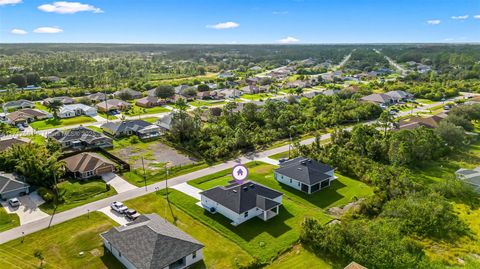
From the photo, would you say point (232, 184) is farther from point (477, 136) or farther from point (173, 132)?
point (477, 136)

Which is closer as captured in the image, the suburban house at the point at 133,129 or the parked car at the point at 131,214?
the parked car at the point at 131,214

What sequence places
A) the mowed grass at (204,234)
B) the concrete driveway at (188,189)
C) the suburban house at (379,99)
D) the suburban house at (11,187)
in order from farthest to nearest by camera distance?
the suburban house at (379,99), the concrete driveway at (188,189), the suburban house at (11,187), the mowed grass at (204,234)

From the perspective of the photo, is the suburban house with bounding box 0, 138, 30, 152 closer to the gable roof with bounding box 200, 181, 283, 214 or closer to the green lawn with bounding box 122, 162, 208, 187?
the green lawn with bounding box 122, 162, 208, 187

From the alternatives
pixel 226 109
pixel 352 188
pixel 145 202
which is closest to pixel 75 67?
pixel 226 109

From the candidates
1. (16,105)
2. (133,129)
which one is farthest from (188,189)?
(16,105)

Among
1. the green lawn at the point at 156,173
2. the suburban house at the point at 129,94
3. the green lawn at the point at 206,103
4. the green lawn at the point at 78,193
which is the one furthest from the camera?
the suburban house at the point at 129,94

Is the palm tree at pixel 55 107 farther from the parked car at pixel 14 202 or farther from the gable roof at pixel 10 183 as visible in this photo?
the parked car at pixel 14 202

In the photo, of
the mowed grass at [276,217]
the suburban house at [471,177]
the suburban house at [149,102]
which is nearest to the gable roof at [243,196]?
the mowed grass at [276,217]
